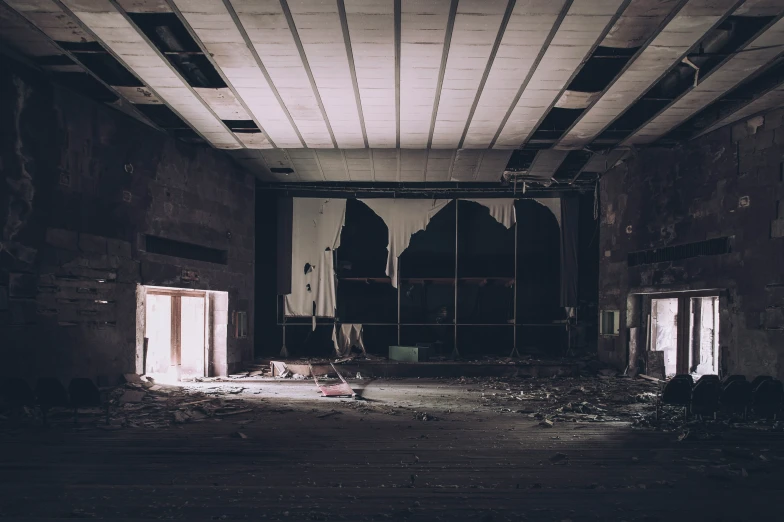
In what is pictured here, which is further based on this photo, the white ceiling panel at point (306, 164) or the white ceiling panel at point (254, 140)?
the white ceiling panel at point (306, 164)

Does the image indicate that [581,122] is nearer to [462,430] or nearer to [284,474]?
[462,430]

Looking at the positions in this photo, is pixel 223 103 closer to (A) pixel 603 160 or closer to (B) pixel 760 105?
(A) pixel 603 160

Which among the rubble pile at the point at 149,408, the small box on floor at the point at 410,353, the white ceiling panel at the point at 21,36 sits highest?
the white ceiling panel at the point at 21,36

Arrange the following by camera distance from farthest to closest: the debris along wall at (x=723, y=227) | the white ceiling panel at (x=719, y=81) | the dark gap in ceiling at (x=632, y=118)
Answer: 1. the dark gap in ceiling at (x=632, y=118)
2. the debris along wall at (x=723, y=227)
3. the white ceiling panel at (x=719, y=81)

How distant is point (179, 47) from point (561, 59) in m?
4.28

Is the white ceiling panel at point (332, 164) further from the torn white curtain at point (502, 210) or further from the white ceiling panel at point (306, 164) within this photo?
the torn white curtain at point (502, 210)

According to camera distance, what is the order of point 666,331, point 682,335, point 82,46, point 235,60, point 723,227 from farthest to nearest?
point 666,331 < point 682,335 < point 723,227 < point 235,60 < point 82,46

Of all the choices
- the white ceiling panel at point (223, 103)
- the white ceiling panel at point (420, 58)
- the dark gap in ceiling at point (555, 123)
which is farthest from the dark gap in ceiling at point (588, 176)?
the white ceiling panel at point (223, 103)

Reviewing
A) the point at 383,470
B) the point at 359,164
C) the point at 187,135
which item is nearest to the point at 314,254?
the point at 359,164

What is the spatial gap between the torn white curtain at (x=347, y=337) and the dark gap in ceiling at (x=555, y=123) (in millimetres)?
5641

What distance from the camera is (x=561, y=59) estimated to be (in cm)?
657

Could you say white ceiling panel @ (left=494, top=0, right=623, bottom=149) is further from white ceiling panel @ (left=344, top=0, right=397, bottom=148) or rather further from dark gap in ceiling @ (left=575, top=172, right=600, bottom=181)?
dark gap in ceiling @ (left=575, top=172, right=600, bottom=181)

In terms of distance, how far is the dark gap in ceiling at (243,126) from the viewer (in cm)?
900

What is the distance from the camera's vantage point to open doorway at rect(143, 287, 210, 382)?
35.2 feet
